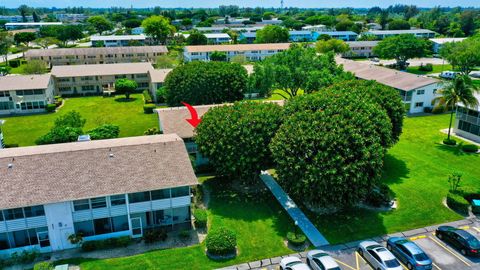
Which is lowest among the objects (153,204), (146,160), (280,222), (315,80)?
(280,222)

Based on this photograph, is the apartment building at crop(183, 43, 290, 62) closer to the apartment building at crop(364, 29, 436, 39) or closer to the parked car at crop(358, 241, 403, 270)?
the apartment building at crop(364, 29, 436, 39)

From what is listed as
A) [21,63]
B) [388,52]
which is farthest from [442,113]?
[21,63]

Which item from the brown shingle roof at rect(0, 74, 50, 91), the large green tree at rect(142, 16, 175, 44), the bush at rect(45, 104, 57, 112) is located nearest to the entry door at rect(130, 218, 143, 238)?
the bush at rect(45, 104, 57, 112)

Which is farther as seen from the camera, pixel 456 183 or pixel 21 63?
pixel 21 63

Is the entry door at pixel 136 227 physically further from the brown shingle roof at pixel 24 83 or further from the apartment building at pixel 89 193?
the brown shingle roof at pixel 24 83

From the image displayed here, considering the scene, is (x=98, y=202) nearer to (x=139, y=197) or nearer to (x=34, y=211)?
(x=139, y=197)

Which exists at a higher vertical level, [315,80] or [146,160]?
[315,80]

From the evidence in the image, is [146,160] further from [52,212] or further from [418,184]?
[418,184]
